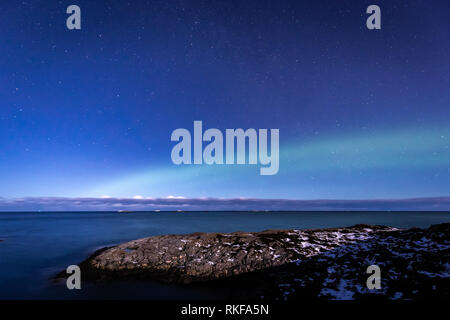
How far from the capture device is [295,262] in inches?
624

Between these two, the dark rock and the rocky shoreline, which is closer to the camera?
the rocky shoreline

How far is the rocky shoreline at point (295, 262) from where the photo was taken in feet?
39.1

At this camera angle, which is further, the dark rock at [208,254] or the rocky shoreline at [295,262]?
the dark rock at [208,254]

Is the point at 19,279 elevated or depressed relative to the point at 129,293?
depressed

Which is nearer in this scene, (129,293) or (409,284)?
(409,284)

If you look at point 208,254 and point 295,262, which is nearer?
point 295,262

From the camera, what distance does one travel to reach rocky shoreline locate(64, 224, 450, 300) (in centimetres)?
1191
